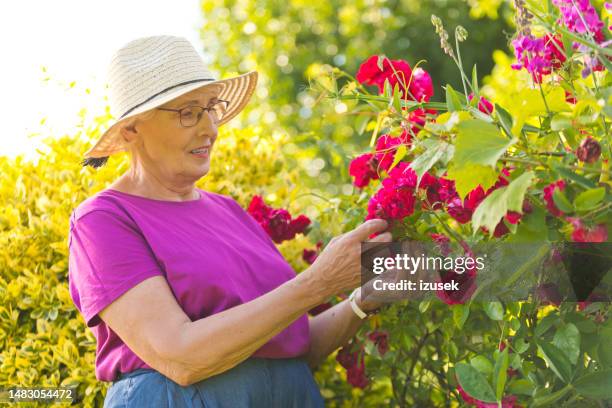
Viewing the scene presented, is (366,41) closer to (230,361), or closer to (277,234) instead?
(277,234)

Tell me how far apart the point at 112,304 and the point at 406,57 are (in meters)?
8.00

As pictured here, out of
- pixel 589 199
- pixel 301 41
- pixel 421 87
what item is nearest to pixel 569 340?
pixel 589 199

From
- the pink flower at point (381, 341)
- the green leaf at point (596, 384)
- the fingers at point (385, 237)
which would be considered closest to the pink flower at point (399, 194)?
the fingers at point (385, 237)

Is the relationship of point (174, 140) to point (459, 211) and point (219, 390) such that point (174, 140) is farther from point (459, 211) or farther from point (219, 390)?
point (459, 211)

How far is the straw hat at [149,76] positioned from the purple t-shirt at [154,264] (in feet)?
0.91

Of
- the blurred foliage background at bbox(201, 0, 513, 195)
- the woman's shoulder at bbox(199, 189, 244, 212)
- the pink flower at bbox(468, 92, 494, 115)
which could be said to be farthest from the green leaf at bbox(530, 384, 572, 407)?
the blurred foliage background at bbox(201, 0, 513, 195)

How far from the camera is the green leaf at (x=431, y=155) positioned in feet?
5.92

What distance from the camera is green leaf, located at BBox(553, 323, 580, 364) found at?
196 cm

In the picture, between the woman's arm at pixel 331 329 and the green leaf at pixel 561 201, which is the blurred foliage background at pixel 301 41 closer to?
the woman's arm at pixel 331 329

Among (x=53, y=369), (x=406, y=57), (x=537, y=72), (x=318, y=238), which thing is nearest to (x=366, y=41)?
(x=406, y=57)

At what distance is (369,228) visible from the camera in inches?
91.0

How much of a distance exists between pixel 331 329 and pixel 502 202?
141cm

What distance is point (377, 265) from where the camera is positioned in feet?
7.98

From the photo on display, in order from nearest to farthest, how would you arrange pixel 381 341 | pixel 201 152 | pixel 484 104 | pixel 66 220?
pixel 484 104
pixel 201 152
pixel 381 341
pixel 66 220
